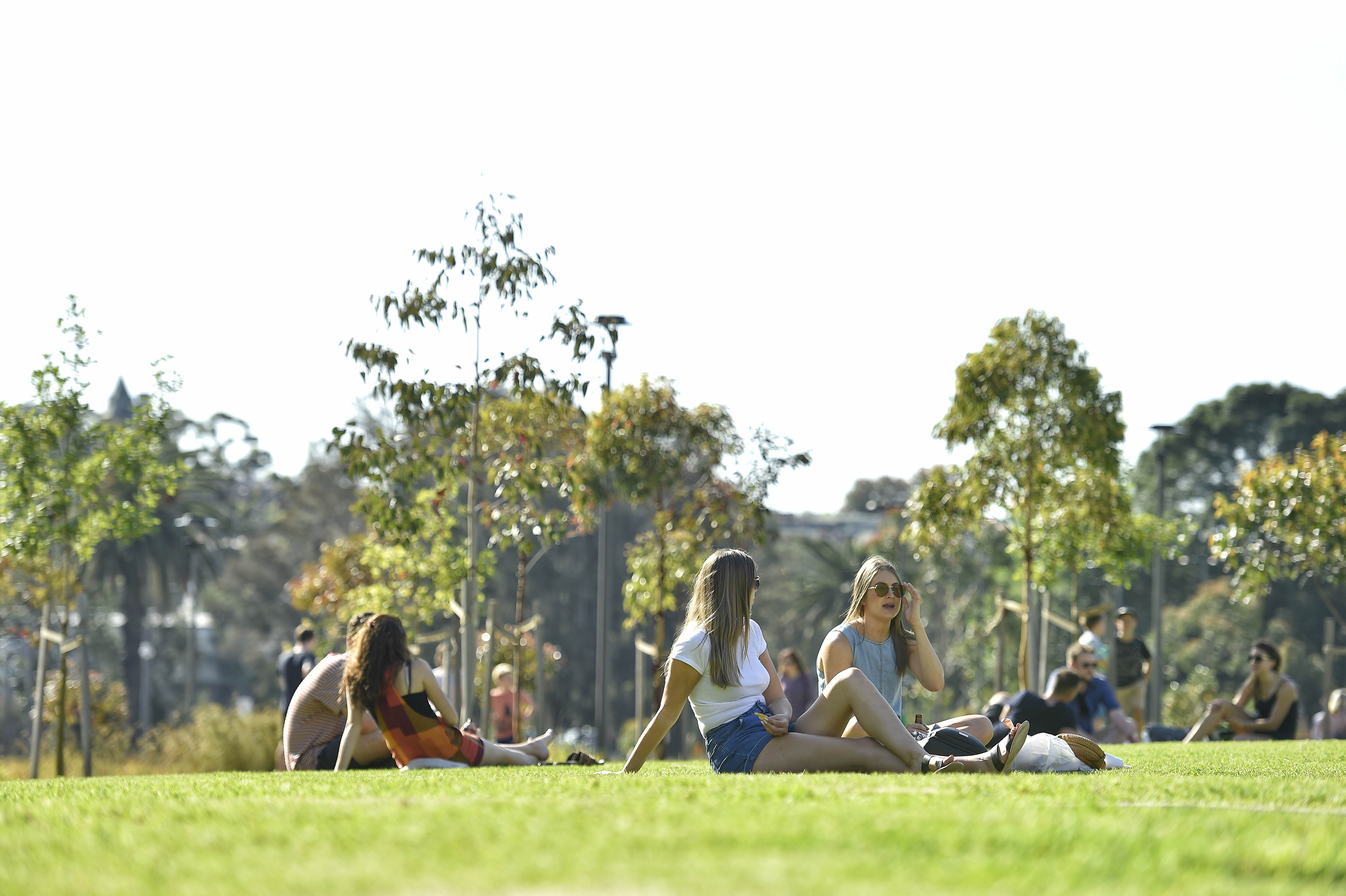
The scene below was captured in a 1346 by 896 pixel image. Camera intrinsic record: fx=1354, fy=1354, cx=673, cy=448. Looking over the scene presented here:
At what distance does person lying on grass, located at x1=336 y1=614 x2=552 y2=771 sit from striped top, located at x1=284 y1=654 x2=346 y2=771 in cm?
43

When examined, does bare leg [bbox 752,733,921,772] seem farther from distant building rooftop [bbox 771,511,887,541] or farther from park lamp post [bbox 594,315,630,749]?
distant building rooftop [bbox 771,511,887,541]

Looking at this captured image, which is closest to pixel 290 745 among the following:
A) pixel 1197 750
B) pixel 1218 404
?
pixel 1197 750

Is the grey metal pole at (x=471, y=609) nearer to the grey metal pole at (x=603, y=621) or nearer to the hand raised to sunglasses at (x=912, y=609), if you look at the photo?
the grey metal pole at (x=603, y=621)

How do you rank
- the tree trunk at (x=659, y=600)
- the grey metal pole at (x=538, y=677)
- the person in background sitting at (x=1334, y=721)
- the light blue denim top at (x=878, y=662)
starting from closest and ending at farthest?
the light blue denim top at (x=878, y=662), the person in background sitting at (x=1334, y=721), the tree trunk at (x=659, y=600), the grey metal pole at (x=538, y=677)

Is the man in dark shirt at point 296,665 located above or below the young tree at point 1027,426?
below

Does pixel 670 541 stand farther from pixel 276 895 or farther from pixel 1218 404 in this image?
pixel 1218 404

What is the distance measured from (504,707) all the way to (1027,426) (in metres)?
7.57

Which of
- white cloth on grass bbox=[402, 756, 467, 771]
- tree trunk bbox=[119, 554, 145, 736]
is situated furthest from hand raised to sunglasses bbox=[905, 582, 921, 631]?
tree trunk bbox=[119, 554, 145, 736]

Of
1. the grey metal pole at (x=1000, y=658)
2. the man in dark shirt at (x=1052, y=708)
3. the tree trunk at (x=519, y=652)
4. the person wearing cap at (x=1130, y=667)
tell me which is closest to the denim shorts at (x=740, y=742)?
the man in dark shirt at (x=1052, y=708)

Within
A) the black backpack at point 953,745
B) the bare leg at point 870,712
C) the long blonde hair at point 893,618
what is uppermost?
the long blonde hair at point 893,618

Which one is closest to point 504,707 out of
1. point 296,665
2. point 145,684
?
point 296,665

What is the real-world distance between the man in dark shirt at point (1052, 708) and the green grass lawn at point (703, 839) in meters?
6.68

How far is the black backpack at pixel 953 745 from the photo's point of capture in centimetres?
704

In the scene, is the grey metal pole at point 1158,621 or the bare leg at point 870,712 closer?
the bare leg at point 870,712
